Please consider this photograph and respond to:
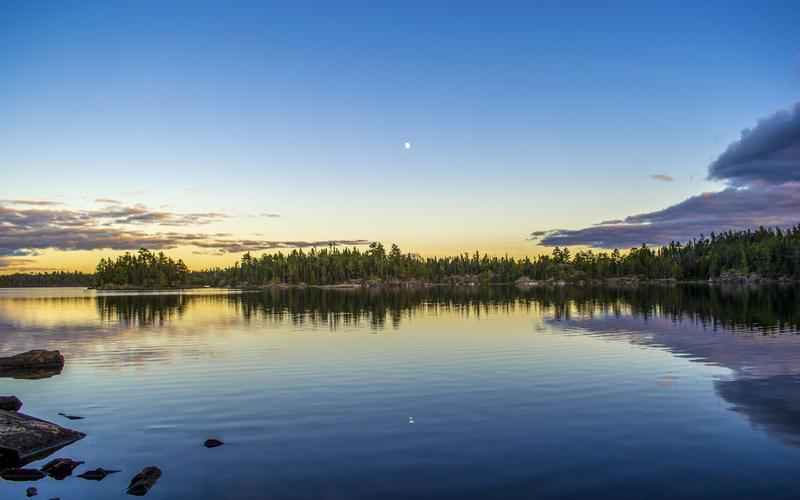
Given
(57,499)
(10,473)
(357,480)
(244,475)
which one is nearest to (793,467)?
(357,480)

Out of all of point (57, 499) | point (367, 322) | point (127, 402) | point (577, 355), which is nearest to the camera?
point (57, 499)

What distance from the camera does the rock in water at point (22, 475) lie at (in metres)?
19.5

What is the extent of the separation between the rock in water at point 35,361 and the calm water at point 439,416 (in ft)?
5.66

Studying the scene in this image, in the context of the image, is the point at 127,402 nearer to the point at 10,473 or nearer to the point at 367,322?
the point at 10,473

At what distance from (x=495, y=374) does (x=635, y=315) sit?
5193cm

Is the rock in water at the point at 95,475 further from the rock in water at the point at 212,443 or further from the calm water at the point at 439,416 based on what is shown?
the rock in water at the point at 212,443

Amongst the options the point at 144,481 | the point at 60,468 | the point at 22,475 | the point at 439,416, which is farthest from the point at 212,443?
the point at 439,416

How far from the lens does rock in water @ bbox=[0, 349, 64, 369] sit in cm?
4275

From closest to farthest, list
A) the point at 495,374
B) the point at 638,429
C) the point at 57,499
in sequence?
the point at 57,499 < the point at 638,429 < the point at 495,374

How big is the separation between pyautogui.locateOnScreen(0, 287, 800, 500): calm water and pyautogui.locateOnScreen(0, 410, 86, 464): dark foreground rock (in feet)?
3.35

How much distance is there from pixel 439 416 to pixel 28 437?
16.9 m

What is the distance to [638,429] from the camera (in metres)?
23.9

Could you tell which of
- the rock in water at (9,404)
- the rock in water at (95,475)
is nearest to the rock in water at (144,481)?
the rock in water at (95,475)

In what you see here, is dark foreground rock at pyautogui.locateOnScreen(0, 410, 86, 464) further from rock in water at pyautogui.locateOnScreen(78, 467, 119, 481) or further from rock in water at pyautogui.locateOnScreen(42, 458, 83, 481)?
rock in water at pyautogui.locateOnScreen(78, 467, 119, 481)
